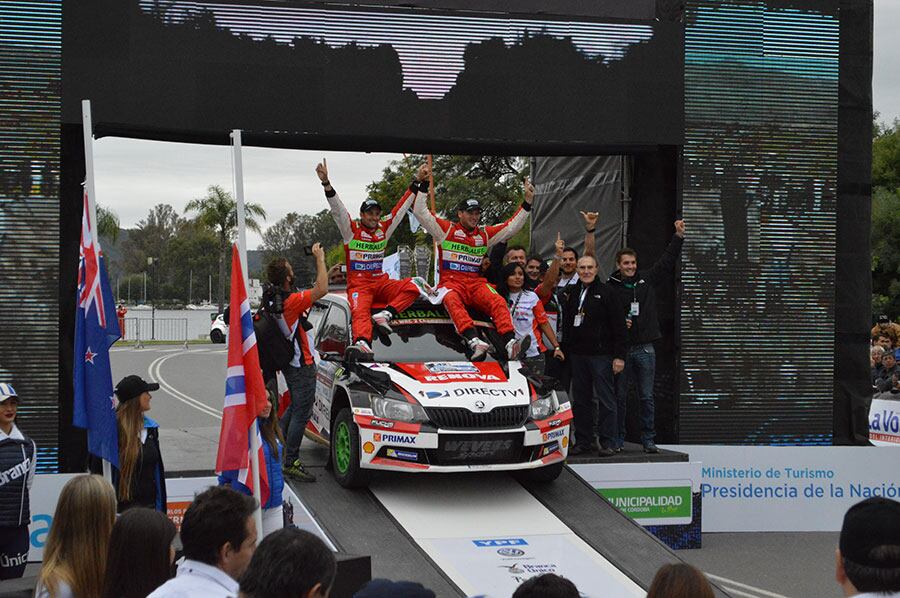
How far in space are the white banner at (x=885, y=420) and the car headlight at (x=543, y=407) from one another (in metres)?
5.82

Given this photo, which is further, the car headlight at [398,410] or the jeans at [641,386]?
the jeans at [641,386]

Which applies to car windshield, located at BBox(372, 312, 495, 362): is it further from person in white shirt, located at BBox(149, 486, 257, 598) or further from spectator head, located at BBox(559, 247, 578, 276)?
person in white shirt, located at BBox(149, 486, 257, 598)

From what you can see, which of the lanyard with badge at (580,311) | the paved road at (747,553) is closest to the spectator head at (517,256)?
the lanyard with badge at (580,311)

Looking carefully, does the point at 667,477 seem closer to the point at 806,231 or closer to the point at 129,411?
the point at 806,231

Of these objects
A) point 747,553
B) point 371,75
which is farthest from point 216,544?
point 747,553

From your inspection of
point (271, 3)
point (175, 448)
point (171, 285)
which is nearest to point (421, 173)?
point (271, 3)

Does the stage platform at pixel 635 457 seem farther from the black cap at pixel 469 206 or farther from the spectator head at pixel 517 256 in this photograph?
the black cap at pixel 469 206

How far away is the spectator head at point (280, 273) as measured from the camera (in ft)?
34.2

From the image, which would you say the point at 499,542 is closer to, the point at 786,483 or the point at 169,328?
the point at 786,483

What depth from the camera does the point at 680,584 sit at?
3746mm

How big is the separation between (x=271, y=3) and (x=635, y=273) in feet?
15.9

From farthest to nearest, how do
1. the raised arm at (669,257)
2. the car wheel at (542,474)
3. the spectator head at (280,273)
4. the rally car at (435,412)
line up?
1. the raised arm at (669,257)
2. the car wheel at (542,474)
3. the spectator head at (280,273)
4. the rally car at (435,412)

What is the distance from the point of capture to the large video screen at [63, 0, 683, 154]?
10945 mm

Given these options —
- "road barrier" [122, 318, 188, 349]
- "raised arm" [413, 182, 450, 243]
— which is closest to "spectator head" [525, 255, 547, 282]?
"raised arm" [413, 182, 450, 243]
